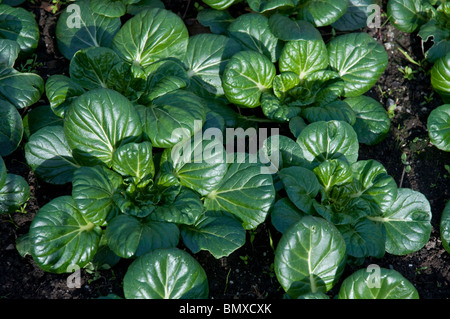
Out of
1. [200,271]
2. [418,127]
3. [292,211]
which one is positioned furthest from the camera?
[418,127]

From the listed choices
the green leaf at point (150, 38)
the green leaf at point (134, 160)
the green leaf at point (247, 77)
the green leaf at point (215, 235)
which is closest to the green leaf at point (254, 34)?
the green leaf at point (247, 77)

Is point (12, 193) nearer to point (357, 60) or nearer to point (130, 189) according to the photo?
point (130, 189)

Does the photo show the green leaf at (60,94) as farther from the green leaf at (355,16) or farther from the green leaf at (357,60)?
the green leaf at (355,16)

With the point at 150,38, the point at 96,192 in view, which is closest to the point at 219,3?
the point at 150,38

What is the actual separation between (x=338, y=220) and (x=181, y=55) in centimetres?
182

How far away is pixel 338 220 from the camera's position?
11.4ft

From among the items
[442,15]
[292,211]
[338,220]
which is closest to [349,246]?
[338,220]

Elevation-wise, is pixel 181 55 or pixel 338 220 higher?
pixel 181 55

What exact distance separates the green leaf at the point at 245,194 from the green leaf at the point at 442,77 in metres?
1.87

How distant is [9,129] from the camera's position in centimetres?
356

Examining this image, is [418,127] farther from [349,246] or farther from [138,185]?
[138,185]

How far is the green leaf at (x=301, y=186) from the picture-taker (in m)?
3.42

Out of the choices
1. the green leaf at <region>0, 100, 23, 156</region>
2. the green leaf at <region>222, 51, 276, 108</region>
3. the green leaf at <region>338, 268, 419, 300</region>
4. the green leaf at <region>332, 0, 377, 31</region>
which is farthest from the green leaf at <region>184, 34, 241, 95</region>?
the green leaf at <region>338, 268, 419, 300</region>

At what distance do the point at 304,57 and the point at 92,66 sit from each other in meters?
1.69
